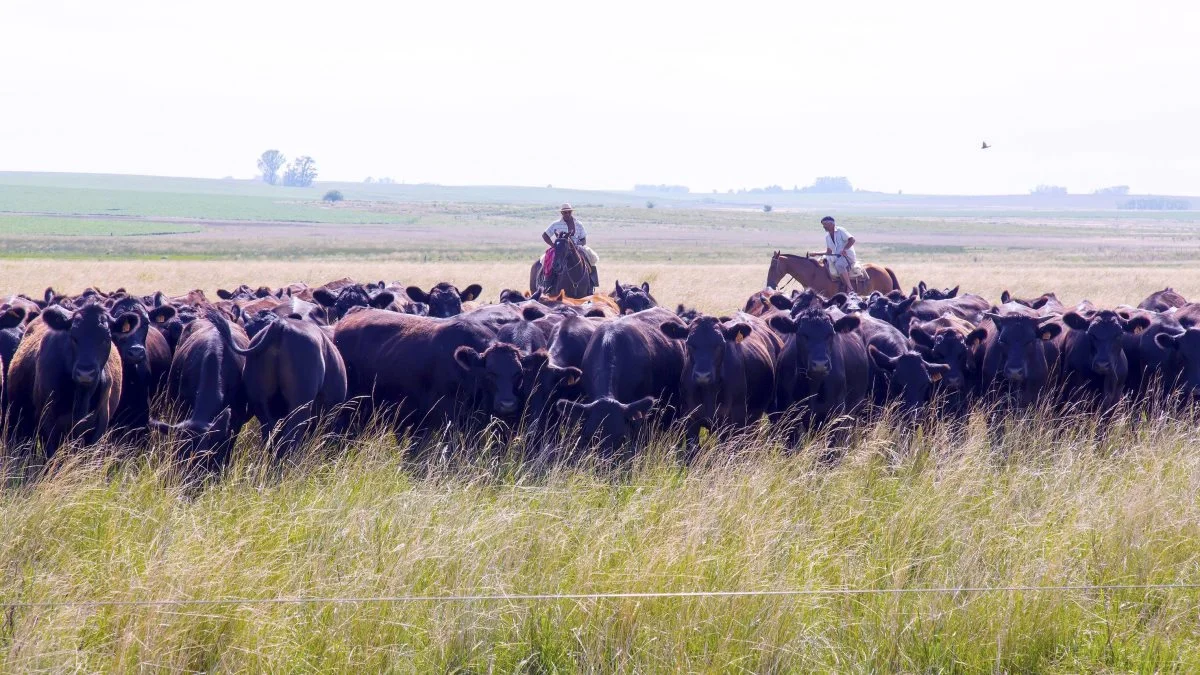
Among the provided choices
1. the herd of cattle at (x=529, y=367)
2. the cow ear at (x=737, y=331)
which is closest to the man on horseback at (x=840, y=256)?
the herd of cattle at (x=529, y=367)

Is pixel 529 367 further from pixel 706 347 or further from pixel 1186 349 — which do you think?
pixel 1186 349

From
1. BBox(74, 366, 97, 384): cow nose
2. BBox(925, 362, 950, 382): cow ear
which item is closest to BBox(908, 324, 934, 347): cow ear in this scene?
Result: BBox(925, 362, 950, 382): cow ear

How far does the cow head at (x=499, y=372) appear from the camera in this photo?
A: 32.2ft

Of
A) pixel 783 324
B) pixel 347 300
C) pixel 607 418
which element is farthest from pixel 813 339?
pixel 347 300

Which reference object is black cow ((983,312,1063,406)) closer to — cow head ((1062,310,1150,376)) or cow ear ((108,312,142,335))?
cow head ((1062,310,1150,376))

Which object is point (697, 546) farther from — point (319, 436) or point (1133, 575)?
point (319, 436)

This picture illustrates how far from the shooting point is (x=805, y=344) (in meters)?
10.6

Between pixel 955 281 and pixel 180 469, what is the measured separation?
33899mm

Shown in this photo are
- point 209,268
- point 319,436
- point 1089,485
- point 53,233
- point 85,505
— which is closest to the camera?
point 85,505

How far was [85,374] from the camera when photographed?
28.0 feet

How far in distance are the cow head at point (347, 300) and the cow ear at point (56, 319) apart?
428 centimetres

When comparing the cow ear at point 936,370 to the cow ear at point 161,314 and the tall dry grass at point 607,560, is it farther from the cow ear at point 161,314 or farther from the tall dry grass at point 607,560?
the cow ear at point 161,314

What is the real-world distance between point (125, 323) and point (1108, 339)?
28.3 feet

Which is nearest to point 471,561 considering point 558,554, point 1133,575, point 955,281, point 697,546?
point 558,554
